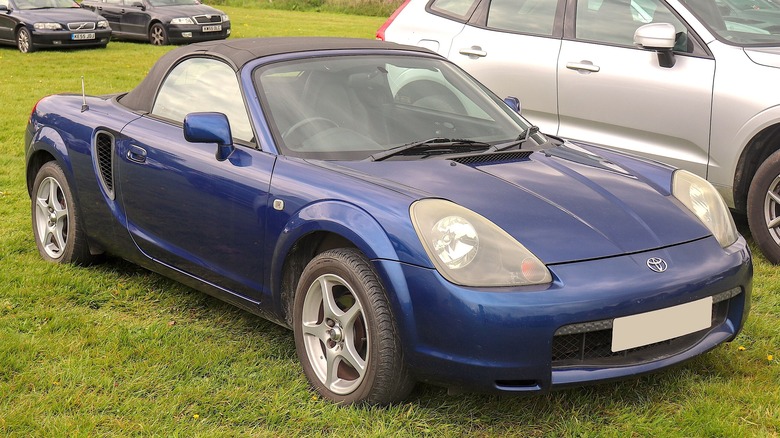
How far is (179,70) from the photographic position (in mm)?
5191

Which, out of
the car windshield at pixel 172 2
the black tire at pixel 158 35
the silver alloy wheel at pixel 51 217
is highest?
the silver alloy wheel at pixel 51 217

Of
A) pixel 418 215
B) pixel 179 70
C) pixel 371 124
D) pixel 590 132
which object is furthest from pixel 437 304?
pixel 590 132

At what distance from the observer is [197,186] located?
445cm

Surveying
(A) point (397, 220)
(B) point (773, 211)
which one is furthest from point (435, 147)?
(B) point (773, 211)

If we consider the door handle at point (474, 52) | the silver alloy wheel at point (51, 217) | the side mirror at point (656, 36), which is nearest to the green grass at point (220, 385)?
the silver alloy wheel at point (51, 217)

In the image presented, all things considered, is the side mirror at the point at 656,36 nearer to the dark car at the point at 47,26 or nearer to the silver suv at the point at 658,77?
the silver suv at the point at 658,77

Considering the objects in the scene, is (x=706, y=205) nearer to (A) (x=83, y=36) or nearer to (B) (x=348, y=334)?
(B) (x=348, y=334)

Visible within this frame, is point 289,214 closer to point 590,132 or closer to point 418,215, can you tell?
point 418,215

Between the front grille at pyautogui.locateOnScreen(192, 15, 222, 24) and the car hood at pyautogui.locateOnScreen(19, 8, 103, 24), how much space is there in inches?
85.5

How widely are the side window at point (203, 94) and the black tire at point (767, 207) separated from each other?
3.07 m

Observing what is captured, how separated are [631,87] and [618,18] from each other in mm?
580

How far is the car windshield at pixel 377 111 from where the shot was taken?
4.34 metres

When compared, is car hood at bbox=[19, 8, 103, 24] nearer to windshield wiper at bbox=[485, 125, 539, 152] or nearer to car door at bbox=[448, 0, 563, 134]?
car door at bbox=[448, 0, 563, 134]

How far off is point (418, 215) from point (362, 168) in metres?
0.53
